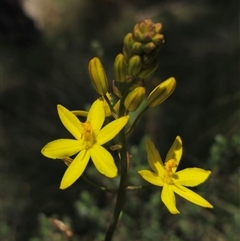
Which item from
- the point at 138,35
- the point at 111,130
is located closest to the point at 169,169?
Answer: the point at 111,130

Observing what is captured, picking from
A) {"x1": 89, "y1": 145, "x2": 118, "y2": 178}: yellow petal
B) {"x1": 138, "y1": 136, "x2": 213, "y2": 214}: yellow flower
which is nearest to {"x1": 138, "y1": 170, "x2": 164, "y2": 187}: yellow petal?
{"x1": 138, "y1": 136, "x2": 213, "y2": 214}: yellow flower

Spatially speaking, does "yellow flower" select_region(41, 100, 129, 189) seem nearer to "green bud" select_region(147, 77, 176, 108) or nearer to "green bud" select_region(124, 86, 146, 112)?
"green bud" select_region(124, 86, 146, 112)

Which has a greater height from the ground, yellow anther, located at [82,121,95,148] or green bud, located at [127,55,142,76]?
green bud, located at [127,55,142,76]

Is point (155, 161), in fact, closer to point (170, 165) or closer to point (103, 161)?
point (170, 165)

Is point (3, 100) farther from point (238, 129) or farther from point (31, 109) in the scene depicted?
point (238, 129)

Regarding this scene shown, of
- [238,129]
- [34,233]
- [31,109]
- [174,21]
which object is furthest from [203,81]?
[34,233]

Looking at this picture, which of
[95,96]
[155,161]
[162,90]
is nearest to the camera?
[162,90]
